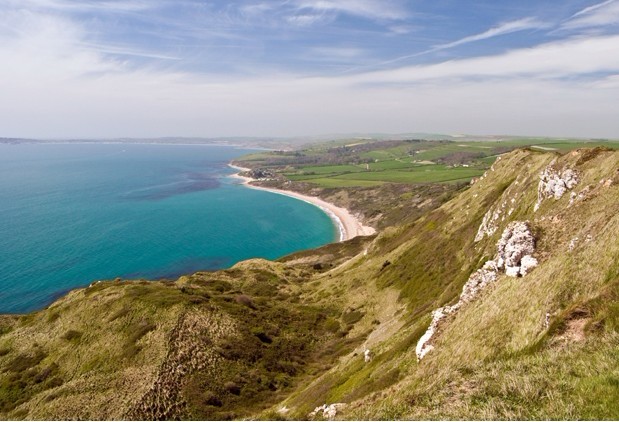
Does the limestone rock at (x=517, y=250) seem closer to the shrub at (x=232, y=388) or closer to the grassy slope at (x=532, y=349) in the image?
the grassy slope at (x=532, y=349)

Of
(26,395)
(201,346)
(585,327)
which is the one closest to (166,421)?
(201,346)

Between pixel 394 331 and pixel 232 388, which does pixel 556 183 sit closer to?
pixel 394 331

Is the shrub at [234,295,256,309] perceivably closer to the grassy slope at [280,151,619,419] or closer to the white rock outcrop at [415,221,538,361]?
the grassy slope at [280,151,619,419]

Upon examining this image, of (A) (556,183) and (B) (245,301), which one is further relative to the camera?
(B) (245,301)

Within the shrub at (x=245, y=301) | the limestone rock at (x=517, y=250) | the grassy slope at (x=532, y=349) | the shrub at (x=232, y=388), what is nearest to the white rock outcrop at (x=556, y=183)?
the grassy slope at (x=532, y=349)

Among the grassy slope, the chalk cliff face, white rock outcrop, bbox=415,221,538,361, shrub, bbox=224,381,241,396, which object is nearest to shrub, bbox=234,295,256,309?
the chalk cliff face

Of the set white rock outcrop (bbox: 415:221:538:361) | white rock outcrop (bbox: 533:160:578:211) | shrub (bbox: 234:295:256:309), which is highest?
white rock outcrop (bbox: 533:160:578:211)

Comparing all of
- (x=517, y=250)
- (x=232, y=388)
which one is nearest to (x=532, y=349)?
(x=517, y=250)
